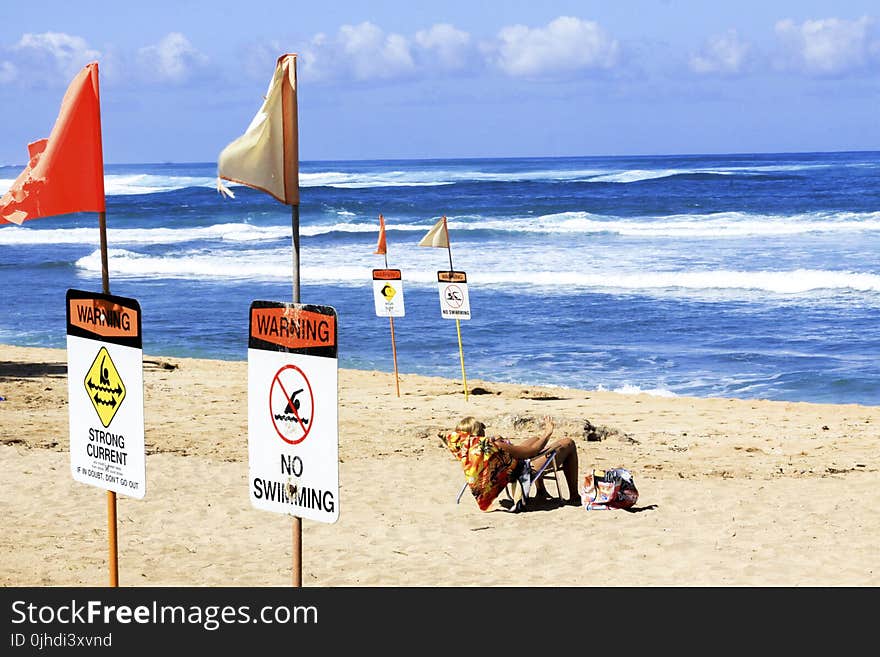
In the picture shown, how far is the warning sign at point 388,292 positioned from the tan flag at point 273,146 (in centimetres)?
958

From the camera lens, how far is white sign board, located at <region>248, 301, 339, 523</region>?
4.05 meters

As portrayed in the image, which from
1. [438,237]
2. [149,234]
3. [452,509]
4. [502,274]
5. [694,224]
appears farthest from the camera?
[149,234]

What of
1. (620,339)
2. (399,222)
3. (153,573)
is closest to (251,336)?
(153,573)

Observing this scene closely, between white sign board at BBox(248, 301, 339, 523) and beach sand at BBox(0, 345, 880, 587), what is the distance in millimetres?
2668

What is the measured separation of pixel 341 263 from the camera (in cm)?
3466

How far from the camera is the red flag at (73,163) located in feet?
15.8

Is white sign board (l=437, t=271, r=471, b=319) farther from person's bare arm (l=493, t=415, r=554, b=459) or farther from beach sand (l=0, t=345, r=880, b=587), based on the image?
person's bare arm (l=493, t=415, r=554, b=459)

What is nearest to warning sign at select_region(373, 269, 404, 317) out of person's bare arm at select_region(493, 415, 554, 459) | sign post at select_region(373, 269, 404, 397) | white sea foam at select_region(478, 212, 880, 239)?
sign post at select_region(373, 269, 404, 397)

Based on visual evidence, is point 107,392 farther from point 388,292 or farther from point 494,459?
point 388,292

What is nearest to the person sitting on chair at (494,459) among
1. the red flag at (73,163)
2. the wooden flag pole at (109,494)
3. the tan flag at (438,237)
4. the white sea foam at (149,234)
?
the wooden flag pole at (109,494)

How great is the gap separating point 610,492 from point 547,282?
19735 millimetres

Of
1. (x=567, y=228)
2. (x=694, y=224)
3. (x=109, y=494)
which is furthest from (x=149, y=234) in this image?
(x=109, y=494)

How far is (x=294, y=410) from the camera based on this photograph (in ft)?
13.8

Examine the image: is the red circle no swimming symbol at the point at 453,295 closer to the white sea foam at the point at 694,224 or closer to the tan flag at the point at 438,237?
the tan flag at the point at 438,237
